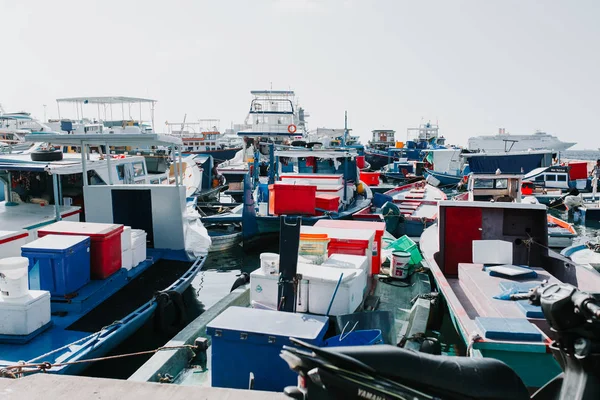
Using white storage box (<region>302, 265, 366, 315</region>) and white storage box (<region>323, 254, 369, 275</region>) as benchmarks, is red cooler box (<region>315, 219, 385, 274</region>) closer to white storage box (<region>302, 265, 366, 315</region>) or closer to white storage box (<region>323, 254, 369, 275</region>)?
white storage box (<region>323, 254, 369, 275</region>)

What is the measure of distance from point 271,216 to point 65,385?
11639mm

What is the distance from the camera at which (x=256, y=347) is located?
190 inches

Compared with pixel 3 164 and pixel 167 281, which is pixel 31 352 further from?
pixel 3 164

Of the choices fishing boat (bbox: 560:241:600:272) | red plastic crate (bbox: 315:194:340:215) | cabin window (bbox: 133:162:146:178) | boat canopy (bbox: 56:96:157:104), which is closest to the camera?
fishing boat (bbox: 560:241:600:272)

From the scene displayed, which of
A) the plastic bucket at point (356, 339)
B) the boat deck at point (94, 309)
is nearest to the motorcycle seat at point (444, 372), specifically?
the plastic bucket at point (356, 339)

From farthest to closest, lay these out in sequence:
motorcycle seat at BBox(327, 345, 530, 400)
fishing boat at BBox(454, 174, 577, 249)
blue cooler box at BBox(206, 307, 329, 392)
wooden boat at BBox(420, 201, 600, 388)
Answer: fishing boat at BBox(454, 174, 577, 249) → wooden boat at BBox(420, 201, 600, 388) → blue cooler box at BBox(206, 307, 329, 392) → motorcycle seat at BBox(327, 345, 530, 400)

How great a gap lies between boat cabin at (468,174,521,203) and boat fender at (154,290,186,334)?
8437 mm

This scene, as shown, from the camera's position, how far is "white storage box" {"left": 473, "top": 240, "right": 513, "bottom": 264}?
27.0ft

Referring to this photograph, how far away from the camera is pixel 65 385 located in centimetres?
394

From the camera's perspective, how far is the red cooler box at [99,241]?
780 centimetres

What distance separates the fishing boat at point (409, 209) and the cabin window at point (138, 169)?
767 centimetres

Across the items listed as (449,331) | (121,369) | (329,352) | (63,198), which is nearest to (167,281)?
(121,369)

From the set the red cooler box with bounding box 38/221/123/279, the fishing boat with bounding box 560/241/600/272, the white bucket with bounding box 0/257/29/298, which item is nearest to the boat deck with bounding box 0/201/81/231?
the red cooler box with bounding box 38/221/123/279

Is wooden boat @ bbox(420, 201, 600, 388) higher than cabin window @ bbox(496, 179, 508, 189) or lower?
lower
